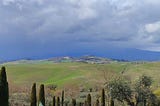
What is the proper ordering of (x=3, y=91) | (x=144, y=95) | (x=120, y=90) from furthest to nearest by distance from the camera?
(x=144, y=95) → (x=120, y=90) → (x=3, y=91)

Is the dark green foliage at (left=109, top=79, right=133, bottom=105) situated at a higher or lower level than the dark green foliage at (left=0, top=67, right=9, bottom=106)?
lower

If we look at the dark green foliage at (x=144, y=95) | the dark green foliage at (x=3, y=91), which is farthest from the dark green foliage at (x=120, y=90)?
the dark green foliage at (x=3, y=91)

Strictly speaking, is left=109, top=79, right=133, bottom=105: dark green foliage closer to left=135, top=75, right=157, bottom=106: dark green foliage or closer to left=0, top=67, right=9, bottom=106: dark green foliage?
left=135, top=75, right=157, bottom=106: dark green foliage

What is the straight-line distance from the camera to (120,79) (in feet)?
418

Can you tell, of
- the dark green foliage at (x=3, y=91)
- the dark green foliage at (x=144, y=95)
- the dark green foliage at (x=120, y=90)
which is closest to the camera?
the dark green foliage at (x=3, y=91)

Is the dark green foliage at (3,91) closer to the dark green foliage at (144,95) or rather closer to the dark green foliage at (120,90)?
the dark green foliage at (120,90)

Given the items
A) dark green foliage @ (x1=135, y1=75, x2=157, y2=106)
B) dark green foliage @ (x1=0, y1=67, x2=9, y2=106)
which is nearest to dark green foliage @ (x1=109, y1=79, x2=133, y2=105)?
dark green foliage @ (x1=135, y1=75, x2=157, y2=106)

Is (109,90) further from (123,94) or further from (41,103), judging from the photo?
(41,103)

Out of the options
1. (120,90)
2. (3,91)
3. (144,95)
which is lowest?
(144,95)

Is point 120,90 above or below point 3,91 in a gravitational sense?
below

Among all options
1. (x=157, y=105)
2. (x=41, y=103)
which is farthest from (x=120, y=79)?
(x=41, y=103)

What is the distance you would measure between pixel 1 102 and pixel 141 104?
291ft

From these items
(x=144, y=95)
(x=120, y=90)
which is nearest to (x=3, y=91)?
(x=120, y=90)

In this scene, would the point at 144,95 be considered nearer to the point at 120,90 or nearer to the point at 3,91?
the point at 120,90
